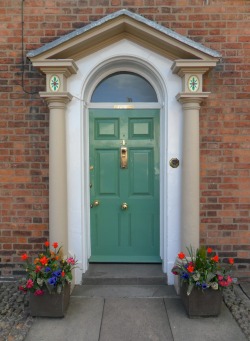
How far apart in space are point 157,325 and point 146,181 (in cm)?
182

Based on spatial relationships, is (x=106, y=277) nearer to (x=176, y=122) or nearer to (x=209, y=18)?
(x=176, y=122)

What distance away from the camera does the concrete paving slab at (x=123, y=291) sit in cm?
413

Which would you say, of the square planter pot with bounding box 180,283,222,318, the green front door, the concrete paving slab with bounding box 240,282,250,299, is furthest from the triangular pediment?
the concrete paving slab with bounding box 240,282,250,299

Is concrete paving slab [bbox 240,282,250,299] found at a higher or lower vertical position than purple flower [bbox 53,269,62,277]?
lower

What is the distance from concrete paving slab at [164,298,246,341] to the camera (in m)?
3.29

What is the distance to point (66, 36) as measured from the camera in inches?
158

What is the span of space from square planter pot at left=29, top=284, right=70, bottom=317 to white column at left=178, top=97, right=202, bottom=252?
1590 millimetres

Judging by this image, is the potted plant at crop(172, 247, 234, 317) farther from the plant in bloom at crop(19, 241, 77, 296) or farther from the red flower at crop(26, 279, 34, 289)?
the red flower at crop(26, 279, 34, 289)

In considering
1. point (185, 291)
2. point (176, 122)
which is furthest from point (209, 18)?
point (185, 291)

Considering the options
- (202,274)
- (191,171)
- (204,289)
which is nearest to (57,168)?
(191,171)

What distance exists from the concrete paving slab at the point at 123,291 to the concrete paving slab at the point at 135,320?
0.11 meters

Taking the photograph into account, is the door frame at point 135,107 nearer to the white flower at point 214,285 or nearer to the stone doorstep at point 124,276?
the stone doorstep at point 124,276

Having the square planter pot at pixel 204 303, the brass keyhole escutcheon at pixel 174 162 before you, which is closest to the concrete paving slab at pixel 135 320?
the square planter pot at pixel 204 303

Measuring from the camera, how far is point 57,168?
412cm
